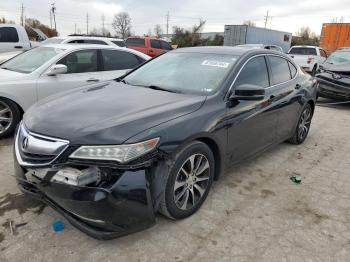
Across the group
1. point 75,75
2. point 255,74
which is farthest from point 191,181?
point 75,75

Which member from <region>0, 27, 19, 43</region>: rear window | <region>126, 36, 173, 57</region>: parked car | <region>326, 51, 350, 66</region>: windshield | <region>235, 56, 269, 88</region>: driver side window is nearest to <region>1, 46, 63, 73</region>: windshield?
<region>235, 56, 269, 88</region>: driver side window

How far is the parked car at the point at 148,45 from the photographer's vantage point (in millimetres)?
17891

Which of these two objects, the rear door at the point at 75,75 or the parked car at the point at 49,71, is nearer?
the parked car at the point at 49,71

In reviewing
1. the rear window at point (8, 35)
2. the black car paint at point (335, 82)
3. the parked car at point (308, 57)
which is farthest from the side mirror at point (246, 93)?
the parked car at point (308, 57)

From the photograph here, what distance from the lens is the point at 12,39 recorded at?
34.4ft

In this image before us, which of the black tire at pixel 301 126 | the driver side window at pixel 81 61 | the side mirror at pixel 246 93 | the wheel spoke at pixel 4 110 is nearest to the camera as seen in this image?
the side mirror at pixel 246 93

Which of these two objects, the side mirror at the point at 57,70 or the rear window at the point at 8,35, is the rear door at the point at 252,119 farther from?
the rear window at the point at 8,35

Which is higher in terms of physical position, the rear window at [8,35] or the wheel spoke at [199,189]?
the rear window at [8,35]

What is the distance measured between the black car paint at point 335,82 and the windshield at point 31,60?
23.3ft

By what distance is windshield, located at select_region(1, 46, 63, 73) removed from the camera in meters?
5.71

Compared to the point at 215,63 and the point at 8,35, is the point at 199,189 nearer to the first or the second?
the point at 215,63

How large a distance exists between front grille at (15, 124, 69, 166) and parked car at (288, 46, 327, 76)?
16669 mm

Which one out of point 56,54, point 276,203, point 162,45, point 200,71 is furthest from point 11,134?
point 162,45

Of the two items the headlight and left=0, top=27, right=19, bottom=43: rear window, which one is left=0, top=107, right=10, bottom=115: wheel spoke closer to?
the headlight
